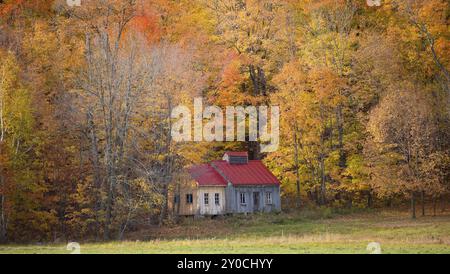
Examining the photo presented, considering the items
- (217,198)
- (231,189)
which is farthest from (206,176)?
(231,189)

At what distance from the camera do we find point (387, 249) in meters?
23.8

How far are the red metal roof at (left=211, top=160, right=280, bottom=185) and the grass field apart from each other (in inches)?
132

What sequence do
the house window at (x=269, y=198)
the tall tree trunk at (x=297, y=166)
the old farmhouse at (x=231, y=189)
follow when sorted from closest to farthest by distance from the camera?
the old farmhouse at (x=231, y=189)
the tall tree trunk at (x=297, y=166)
the house window at (x=269, y=198)

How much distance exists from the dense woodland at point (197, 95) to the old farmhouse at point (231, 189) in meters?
1.21

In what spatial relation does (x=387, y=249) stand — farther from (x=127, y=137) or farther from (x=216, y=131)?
(x=216, y=131)

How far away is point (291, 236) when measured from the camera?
32250 millimetres

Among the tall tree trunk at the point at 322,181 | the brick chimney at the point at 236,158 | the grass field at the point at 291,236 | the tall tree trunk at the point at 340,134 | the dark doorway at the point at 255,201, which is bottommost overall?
the grass field at the point at 291,236

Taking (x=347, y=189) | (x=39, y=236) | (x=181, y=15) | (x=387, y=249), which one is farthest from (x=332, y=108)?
(x=387, y=249)

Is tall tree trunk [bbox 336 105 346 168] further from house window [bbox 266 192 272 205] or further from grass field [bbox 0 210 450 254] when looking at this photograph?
house window [bbox 266 192 272 205]

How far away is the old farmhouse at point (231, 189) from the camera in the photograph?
4534 centimetres

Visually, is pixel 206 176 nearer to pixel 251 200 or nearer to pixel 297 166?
pixel 251 200

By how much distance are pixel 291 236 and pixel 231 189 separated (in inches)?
559

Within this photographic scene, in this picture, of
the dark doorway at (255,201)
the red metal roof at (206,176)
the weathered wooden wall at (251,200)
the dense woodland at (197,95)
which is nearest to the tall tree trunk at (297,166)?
the dense woodland at (197,95)

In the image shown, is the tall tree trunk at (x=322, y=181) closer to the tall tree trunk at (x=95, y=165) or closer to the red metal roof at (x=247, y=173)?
the red metal roof at (x=247, y=173)
